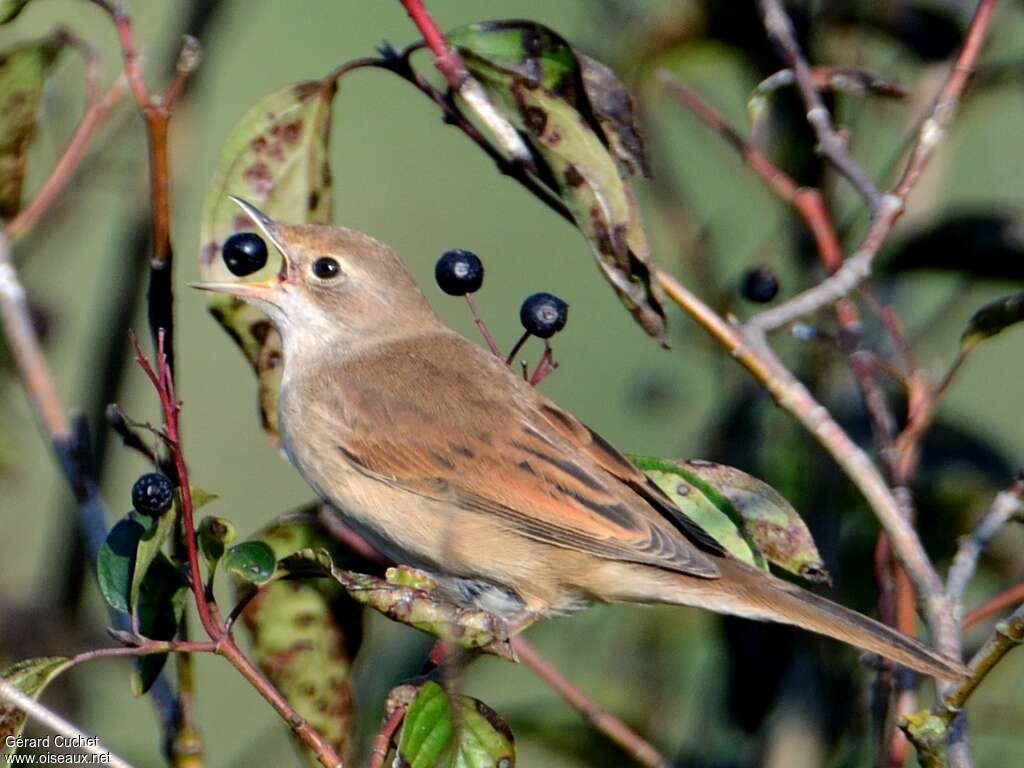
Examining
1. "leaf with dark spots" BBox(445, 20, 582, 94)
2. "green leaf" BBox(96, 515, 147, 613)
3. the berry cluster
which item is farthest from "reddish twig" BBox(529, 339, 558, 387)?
"green leaf" BBox(96, 515, 147, 613)

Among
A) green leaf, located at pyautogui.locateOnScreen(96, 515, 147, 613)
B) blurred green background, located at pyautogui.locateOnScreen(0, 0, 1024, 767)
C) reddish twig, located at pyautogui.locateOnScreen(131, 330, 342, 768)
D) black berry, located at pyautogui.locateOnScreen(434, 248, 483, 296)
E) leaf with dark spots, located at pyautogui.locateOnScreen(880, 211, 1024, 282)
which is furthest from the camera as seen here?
blurred green background, located at pyautogui.locateOnScreen(0, 0, 1024, 767)

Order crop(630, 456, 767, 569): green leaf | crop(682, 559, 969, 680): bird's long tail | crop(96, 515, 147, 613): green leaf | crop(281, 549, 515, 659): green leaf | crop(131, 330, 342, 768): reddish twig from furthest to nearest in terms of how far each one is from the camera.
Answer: crop(630, 456, 767, 569): green leaf, crop(682, 559, 969, 680): bird's long tail, crop(96, 515, 147, 613): green leaf, crop(281, 549, 515, 659): green leaf, crop(131, 330, 342, 768): reddish twig

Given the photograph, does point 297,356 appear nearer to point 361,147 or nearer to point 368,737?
point 368,737

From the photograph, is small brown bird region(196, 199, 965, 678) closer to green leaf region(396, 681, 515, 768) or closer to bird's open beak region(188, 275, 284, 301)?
bird's open beak region(188, 275, 284, 301)

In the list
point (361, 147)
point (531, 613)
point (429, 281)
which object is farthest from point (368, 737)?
point (361, 147)

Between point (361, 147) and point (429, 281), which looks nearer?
point (429, 281)

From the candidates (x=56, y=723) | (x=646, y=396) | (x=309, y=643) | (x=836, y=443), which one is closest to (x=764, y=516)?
(x=836, y=443)
